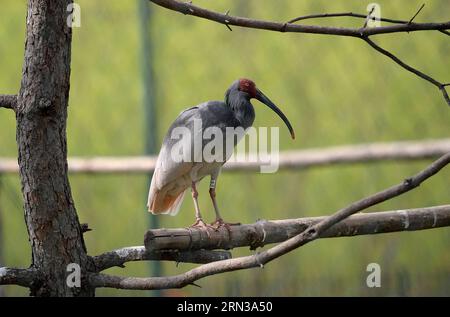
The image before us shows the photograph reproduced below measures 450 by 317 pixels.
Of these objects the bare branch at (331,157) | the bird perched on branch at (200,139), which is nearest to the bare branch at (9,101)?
the bird perched on branch at (200,139)

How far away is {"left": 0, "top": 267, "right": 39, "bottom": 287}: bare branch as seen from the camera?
2004 mm

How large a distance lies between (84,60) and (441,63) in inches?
74.3

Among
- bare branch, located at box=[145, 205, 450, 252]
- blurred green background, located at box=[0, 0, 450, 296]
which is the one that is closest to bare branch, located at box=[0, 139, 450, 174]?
blurred green background, located at box=[0, 0, 450, 296]

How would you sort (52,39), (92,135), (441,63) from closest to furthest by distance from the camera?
(52,39) → (441,63) → (92,135)

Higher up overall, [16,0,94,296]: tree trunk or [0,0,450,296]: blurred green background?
[0,0,450,296]: blurred green background

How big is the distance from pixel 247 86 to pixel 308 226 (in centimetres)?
62

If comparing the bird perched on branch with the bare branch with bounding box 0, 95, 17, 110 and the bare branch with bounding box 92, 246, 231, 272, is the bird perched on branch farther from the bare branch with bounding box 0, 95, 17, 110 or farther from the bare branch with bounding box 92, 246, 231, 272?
the bare branch with bounding box 0, 95, 17, 110

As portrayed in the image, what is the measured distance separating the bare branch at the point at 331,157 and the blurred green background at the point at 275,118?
10.5 inches

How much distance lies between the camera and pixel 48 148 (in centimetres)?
201

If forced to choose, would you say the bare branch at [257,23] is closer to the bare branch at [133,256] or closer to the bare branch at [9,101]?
the bare branch at [9,101]

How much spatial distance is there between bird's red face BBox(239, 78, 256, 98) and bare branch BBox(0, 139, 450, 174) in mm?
1100

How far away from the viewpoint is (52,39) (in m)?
1.97
